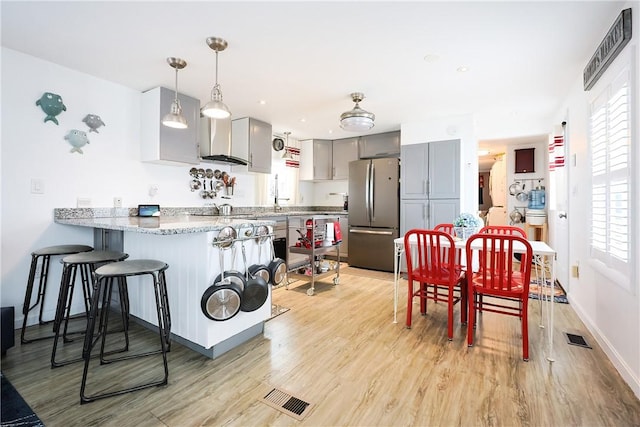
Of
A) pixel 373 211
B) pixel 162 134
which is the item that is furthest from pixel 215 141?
pixel 373 211

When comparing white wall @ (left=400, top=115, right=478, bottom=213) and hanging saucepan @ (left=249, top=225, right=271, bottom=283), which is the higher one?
white wall @ (left=400, top=115, right=478, bottom=213)

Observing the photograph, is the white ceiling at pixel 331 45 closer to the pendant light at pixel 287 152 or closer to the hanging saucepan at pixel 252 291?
the hanging saucepan at pixel 252 291

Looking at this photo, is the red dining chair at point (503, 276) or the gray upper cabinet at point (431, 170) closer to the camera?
the red dining chair at point (503, 276)

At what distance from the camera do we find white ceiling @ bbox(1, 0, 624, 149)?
6.10 feet

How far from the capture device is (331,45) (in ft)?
7.40

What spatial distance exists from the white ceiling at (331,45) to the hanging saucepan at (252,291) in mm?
1464

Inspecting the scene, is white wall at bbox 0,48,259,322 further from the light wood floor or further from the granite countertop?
the light wood floor

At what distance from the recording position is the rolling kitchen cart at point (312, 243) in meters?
3.48

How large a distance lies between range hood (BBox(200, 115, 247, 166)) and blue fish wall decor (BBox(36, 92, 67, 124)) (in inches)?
53.8

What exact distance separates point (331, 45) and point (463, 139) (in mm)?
2556

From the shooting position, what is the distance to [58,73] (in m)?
2.60

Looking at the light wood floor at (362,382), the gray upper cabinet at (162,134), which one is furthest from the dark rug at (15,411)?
the gray upper cabinet at (162,134)

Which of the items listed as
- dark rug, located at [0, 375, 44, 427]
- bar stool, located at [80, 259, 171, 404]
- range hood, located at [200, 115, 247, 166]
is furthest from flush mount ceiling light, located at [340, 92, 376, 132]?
dark rug, located at [0, 375, 44, 427]

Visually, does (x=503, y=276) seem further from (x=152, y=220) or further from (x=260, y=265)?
(x=152, y=220)
